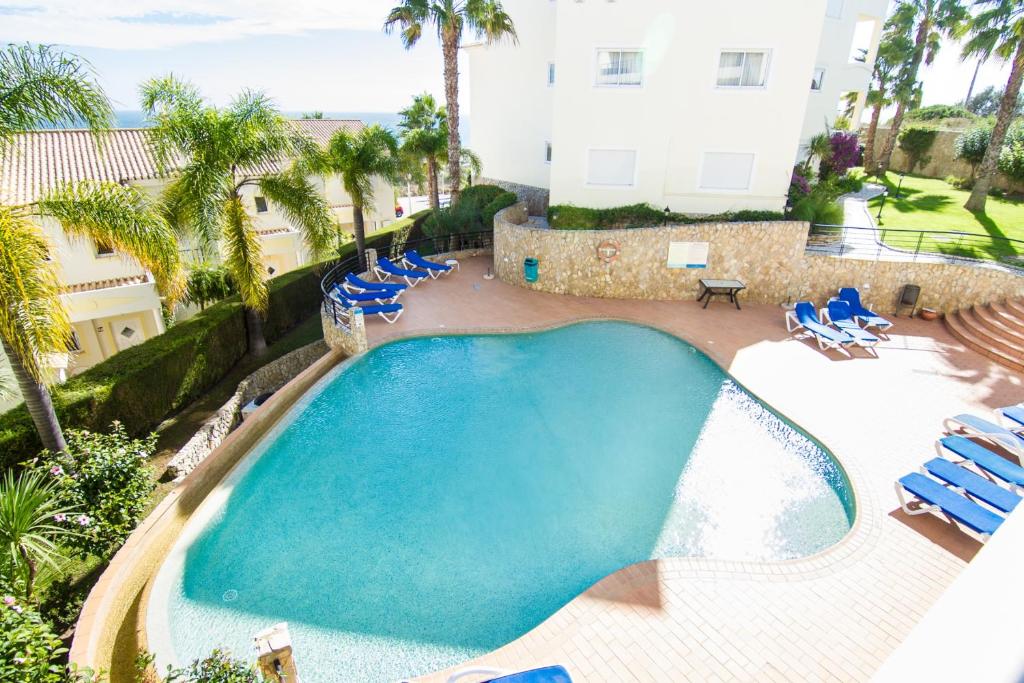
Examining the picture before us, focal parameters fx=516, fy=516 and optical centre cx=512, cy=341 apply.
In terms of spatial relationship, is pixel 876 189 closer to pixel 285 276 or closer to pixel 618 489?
pixel 618 489

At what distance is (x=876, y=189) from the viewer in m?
28.7

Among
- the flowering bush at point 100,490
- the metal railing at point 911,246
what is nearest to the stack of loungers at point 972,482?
the metal railing at point 911,246

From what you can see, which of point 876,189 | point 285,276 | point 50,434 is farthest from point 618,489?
point 876,189

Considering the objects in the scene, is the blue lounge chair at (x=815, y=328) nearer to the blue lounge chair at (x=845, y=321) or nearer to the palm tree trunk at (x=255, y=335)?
the blue lounge chair at (x=845, y=321)

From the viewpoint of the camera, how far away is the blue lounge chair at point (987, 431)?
30.1 feet

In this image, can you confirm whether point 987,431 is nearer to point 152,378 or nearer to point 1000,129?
point 152,378

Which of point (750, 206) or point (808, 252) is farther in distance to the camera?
point (750, 206)

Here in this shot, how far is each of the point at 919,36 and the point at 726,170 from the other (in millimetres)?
23900

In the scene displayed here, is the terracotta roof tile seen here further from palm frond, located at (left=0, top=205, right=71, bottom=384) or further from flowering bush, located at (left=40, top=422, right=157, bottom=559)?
flowering bush, located at (left=40, top=422, right=157, bottom=559)

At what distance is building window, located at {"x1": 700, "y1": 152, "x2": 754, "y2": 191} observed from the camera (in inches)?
730

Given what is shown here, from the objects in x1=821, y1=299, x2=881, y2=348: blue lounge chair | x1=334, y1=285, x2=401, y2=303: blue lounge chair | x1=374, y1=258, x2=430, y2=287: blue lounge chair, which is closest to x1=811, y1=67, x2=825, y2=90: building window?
x1=821, y1=299, x2=881, y2=348: blue lounge chair

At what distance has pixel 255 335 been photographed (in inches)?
651

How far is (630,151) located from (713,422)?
38.4 ft

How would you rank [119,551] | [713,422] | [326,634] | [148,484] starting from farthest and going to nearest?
[713,422] → [148,484] → [119,551] → [326,634]
